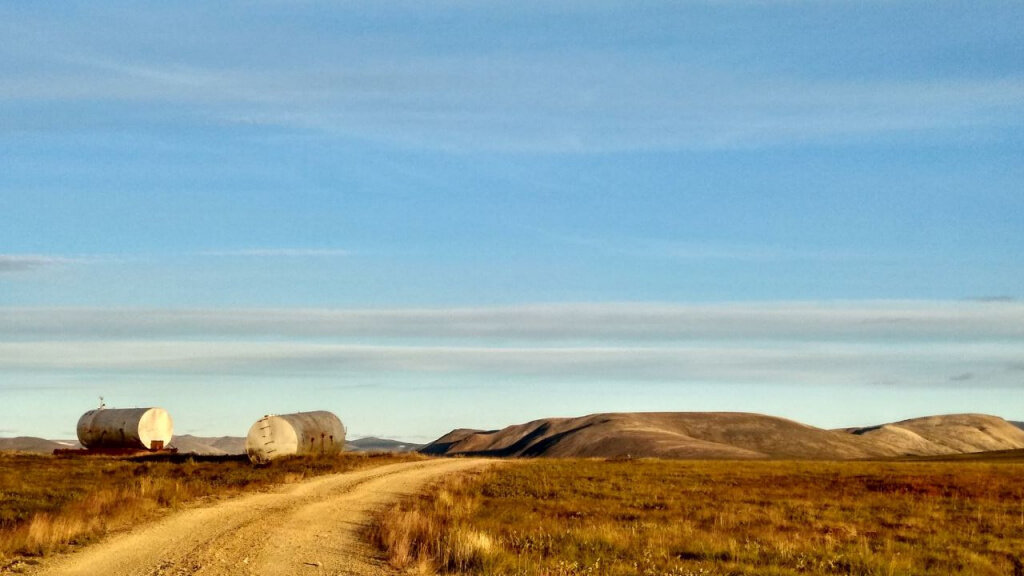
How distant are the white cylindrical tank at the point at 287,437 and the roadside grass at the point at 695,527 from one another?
469 inches

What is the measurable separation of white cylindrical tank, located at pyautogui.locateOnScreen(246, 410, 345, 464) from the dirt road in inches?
843

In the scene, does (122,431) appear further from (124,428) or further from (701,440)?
(701,440)

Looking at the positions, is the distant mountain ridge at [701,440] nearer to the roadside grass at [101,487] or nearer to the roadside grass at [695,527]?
the roadside grass at [101,487]

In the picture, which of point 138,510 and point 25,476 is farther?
point 25,476

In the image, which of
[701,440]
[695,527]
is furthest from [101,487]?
[701,440]

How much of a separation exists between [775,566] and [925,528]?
40.4 feet

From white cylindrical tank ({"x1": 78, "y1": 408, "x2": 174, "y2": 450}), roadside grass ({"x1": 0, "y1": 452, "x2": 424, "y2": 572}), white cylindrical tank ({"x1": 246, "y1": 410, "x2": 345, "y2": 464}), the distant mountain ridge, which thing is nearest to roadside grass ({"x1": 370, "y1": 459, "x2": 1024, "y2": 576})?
roadside grass ({"x1": 0, "y1": 452, "x2": 424, "y2": 572})

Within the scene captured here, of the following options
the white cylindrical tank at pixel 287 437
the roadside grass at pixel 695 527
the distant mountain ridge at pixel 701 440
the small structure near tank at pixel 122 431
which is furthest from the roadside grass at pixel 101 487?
the distant mountain ridge at pixel 701 440

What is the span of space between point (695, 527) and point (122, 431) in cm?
4664

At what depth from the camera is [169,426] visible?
6538cm

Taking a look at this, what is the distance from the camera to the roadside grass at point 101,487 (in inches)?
809

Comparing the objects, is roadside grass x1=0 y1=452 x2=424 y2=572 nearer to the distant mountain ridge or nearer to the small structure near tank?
the small structure near tank

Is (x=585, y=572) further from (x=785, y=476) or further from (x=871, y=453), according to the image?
(x=871, y=453)

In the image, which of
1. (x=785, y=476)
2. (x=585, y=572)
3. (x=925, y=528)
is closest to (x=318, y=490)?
(x=585, y=572)
